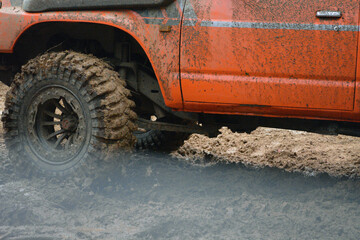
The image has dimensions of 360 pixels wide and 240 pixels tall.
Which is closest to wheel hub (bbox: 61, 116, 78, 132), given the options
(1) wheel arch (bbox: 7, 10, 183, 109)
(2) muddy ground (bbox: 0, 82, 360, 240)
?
(2) muddy ground (bbox: 0, 82, 360, 240)

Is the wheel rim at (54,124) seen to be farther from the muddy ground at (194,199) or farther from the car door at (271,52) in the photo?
the car door at (271,52)

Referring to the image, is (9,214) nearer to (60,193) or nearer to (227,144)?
(60,193)

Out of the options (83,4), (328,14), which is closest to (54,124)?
(83,4)

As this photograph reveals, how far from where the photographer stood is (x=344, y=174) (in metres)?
4.38

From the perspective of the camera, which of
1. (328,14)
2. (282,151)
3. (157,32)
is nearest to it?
(328,14)

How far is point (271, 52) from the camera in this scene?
333 centimetres

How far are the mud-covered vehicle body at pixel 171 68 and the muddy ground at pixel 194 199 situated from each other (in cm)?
32

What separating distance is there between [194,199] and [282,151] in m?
1.79

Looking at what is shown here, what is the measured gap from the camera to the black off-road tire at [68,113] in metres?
3.69

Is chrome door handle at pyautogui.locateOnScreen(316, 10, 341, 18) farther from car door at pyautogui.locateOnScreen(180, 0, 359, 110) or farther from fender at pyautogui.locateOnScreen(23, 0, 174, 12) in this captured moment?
fender at pyautogui.locateOnScreen(23, 0, 174, 12)

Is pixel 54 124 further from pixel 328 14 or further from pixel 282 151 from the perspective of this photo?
pixel 282 151

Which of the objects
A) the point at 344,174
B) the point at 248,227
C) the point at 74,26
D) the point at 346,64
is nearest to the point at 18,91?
the point at 74,26

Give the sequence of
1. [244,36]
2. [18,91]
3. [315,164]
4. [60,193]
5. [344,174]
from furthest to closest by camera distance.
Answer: [315,164]
[344,174]
[18,91]
[60,193]
[244,36]

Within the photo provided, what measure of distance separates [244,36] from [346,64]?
675mm
